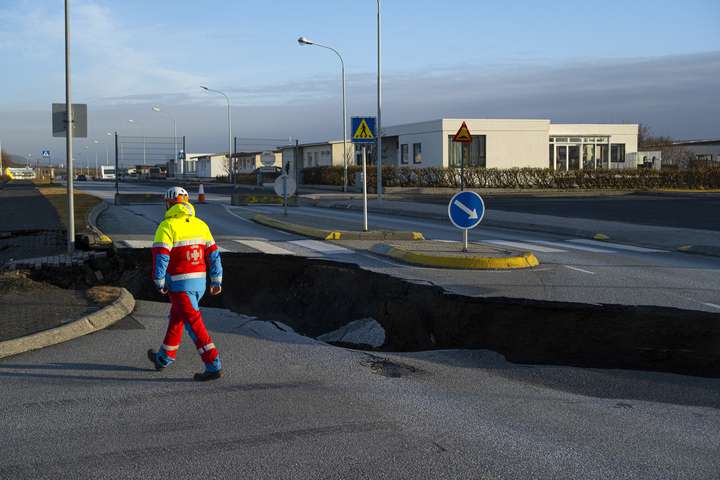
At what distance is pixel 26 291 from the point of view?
30.7 ft

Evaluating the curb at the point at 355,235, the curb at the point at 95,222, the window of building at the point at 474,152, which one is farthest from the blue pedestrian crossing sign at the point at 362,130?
the window of building at the point at 474,152

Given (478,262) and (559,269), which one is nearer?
(559,269)

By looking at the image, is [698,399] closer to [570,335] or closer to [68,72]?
[570,335]

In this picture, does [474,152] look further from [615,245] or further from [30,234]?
[30,234]

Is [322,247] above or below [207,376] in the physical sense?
above

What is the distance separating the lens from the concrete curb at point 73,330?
6840mm

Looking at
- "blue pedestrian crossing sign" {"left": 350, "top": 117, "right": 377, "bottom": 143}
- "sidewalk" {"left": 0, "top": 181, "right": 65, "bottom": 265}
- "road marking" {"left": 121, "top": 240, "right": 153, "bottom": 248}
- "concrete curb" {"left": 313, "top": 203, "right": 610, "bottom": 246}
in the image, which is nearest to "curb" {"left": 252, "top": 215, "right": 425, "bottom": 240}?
"blue pedestrian crossing sign" {"left": 350, "top": 117, "right": 377, "bottom": 143}

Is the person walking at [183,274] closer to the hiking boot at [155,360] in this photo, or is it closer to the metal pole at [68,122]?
the hiking boot at [155,360]

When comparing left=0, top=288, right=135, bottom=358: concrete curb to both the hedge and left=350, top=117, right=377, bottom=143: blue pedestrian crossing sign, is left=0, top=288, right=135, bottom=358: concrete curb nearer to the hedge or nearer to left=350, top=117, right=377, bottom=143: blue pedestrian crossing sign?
left=350, top=117, right=377, bottom=143: blue pedestrian crossing sign

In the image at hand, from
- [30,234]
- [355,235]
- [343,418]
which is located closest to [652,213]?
[355,235]

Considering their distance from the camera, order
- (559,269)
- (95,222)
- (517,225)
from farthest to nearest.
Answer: (517,225) < (95,222) < (559,269)

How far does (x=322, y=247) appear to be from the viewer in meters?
15.1

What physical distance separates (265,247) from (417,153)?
41962 millimetres

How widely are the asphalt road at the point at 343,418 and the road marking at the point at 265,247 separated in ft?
23.1
